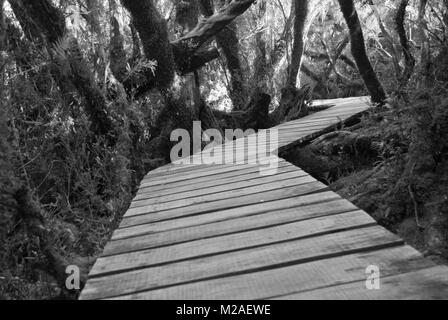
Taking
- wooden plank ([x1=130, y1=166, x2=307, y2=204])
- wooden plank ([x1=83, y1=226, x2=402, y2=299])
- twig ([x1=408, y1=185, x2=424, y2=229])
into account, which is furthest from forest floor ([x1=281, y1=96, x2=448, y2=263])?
wooden plank ([x1=83, y1=226, x2=402, y2=299])

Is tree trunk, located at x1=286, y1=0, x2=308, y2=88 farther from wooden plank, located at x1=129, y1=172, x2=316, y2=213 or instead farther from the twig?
the twig

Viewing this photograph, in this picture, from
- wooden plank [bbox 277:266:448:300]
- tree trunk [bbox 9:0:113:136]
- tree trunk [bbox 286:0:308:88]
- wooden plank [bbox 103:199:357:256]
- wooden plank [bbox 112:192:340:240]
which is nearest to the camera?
wooden plank [bbox 277:266:448:300]

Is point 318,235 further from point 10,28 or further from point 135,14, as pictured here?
point 10,28

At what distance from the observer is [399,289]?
1.72 m

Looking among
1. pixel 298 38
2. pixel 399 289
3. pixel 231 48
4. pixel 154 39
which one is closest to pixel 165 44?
pixel 154 39

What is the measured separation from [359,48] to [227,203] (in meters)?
4.15

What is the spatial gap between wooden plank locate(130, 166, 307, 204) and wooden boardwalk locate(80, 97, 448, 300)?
12 cm

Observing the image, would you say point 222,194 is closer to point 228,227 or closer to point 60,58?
point 228,227

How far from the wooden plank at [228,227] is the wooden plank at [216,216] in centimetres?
7

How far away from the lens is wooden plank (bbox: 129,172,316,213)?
3465 mm

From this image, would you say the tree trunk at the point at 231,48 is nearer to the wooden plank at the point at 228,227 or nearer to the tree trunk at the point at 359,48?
the tree trunk at the point at 359,48

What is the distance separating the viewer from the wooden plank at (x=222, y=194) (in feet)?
11.4

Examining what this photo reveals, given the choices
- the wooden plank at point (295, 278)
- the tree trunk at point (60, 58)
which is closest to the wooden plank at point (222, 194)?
the wooden plank at point (295, 278)
